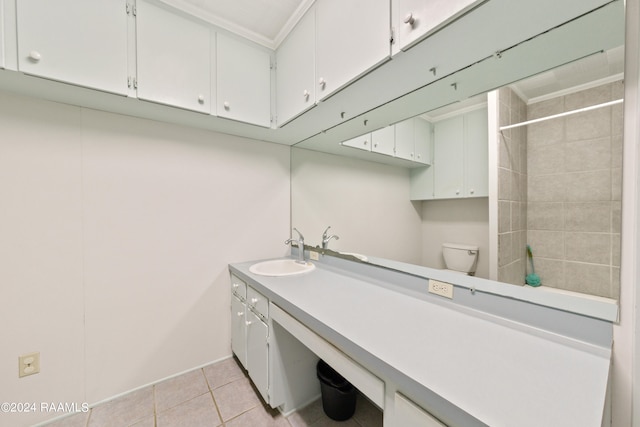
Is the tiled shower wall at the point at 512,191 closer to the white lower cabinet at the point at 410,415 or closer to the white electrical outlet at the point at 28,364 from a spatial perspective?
the white lower cabinet at the point at 410,415

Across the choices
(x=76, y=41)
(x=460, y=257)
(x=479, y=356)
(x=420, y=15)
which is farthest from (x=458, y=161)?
(x=76, y=41)

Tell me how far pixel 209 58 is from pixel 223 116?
35 cm

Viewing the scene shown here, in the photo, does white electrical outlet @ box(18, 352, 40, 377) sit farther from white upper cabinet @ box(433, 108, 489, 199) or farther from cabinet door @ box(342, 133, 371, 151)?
white upper cabinet @ box(433, 108, 489, 199)

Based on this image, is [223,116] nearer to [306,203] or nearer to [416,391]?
[306,203]

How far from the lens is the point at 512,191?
1114mm

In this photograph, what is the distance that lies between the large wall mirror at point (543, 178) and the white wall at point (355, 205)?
4 centimetres

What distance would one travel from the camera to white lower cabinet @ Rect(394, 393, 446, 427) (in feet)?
1.96

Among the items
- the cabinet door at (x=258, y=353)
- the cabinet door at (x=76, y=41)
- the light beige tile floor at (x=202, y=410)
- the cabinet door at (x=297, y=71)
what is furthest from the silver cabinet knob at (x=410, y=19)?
the light beige tile floor at (x=202, y=410)

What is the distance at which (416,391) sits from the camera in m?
0.61

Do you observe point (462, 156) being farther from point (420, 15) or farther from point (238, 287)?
point (238, 287)

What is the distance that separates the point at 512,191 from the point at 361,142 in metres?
1.07

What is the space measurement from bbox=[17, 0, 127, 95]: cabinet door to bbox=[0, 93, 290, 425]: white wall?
0.39 m

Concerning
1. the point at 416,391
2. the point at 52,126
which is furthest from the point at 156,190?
the point at 416,391

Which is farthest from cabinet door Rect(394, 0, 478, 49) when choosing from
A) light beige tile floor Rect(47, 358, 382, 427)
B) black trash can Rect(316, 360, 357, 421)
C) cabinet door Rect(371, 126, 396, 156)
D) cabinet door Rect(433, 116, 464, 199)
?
light beige tile floor Rect(47, 358, 382, 427)
